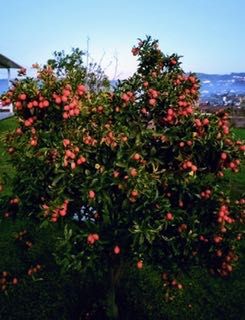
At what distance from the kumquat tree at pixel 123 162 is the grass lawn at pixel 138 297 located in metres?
1.72

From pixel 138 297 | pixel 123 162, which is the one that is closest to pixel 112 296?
pixel 138 297

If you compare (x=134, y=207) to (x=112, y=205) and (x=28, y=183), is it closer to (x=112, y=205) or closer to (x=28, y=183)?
(x=112, y=205)

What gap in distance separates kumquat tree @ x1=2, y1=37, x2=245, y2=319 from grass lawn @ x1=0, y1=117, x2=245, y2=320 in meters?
1.72

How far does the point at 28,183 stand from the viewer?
4781mm

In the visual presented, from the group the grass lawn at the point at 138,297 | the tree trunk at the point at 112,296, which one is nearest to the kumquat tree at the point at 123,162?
the tree trunk at the point at 112,296

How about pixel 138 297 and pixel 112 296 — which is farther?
pixel 138 297

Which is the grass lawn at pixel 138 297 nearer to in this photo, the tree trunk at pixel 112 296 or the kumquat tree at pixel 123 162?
the tree trunk at pixel 112 296

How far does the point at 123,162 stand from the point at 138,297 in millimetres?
3928

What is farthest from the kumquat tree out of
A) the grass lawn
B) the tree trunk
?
the grass lawn

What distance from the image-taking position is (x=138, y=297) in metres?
7.27

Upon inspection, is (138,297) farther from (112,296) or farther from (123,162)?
(123,162)

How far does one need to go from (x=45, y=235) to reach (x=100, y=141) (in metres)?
6.10

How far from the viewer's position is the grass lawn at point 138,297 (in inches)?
267

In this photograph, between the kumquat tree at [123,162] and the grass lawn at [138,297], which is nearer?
the kumquat tree at [123,162]
